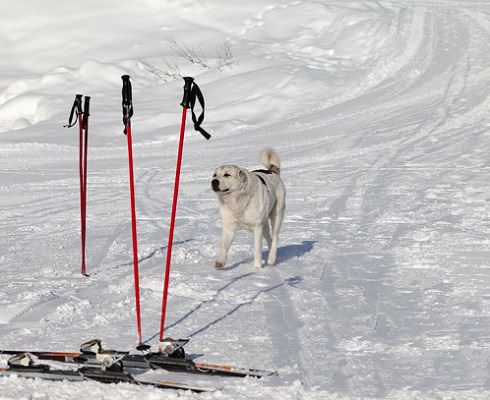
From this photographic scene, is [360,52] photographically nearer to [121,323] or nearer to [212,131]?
[212,131]

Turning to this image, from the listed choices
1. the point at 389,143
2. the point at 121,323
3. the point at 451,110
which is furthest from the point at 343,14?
the point at 121,323

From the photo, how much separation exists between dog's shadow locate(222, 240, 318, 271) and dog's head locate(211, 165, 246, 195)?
2.68 feet

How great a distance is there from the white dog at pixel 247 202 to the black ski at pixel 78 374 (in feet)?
10.1

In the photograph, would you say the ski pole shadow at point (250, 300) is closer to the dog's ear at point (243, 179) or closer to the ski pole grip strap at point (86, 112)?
the dog's ear at point (243, 179)

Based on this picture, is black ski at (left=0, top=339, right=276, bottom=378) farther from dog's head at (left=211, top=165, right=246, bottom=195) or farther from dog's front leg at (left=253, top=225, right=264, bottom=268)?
dog's front leg at (left=253, top=225, right=264, bottom=268)

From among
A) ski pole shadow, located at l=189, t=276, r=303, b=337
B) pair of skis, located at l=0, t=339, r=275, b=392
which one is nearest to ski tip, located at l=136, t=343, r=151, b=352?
pair of skis, located at l=0, t=339, r=275, b=392

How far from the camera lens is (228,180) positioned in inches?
316

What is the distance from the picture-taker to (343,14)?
2492 centimetres

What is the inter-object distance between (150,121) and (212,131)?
4.73 feet

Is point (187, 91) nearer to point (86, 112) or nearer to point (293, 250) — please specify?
point (86, 112)

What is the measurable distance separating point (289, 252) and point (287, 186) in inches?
138

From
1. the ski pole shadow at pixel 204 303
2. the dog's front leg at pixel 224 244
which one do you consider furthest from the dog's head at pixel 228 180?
the ski pole shadow at pixel 204 303

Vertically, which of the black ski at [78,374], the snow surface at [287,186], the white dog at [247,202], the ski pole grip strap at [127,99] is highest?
the ski pole grip strap at [127,99]

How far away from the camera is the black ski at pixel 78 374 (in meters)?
5.09
